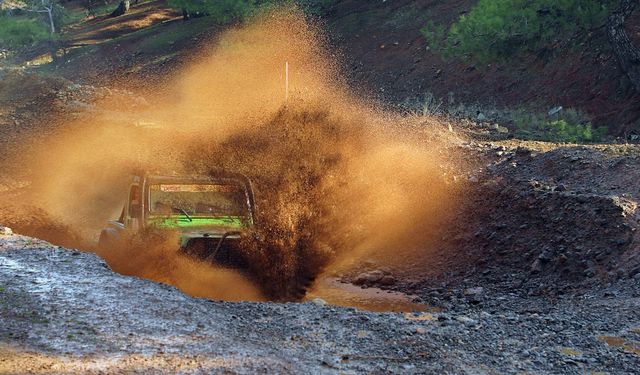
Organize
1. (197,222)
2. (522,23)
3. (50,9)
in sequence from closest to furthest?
(197,222), (522,23), (50,9)

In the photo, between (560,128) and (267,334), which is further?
(560,128)

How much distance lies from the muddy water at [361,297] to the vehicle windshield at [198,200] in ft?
5.05

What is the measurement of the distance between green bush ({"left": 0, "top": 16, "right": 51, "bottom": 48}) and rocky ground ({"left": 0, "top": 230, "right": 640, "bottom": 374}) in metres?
44.2

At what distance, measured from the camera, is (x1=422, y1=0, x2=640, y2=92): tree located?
19.2m

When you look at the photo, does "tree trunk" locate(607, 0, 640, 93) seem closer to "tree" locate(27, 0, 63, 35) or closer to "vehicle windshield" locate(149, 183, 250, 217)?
"vehicle windshield" locate(149, 183, 250, 217)

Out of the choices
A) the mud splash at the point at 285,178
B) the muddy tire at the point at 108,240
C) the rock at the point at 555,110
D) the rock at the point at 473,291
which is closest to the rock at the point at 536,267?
the rock at the point at 473,291

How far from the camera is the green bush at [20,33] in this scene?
159 feet

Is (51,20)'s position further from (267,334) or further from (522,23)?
(267,334)

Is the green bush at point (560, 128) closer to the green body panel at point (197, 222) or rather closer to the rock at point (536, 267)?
the rock at point (536, 267)

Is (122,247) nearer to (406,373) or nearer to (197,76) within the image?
(406,373)

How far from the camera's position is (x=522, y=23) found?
19.7 meters

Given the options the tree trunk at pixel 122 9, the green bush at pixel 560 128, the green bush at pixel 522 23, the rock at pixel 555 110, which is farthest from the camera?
the tree trunk at pixel 122 9

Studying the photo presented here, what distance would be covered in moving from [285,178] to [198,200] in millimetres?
2463

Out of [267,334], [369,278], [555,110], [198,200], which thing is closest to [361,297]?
[369,278]
